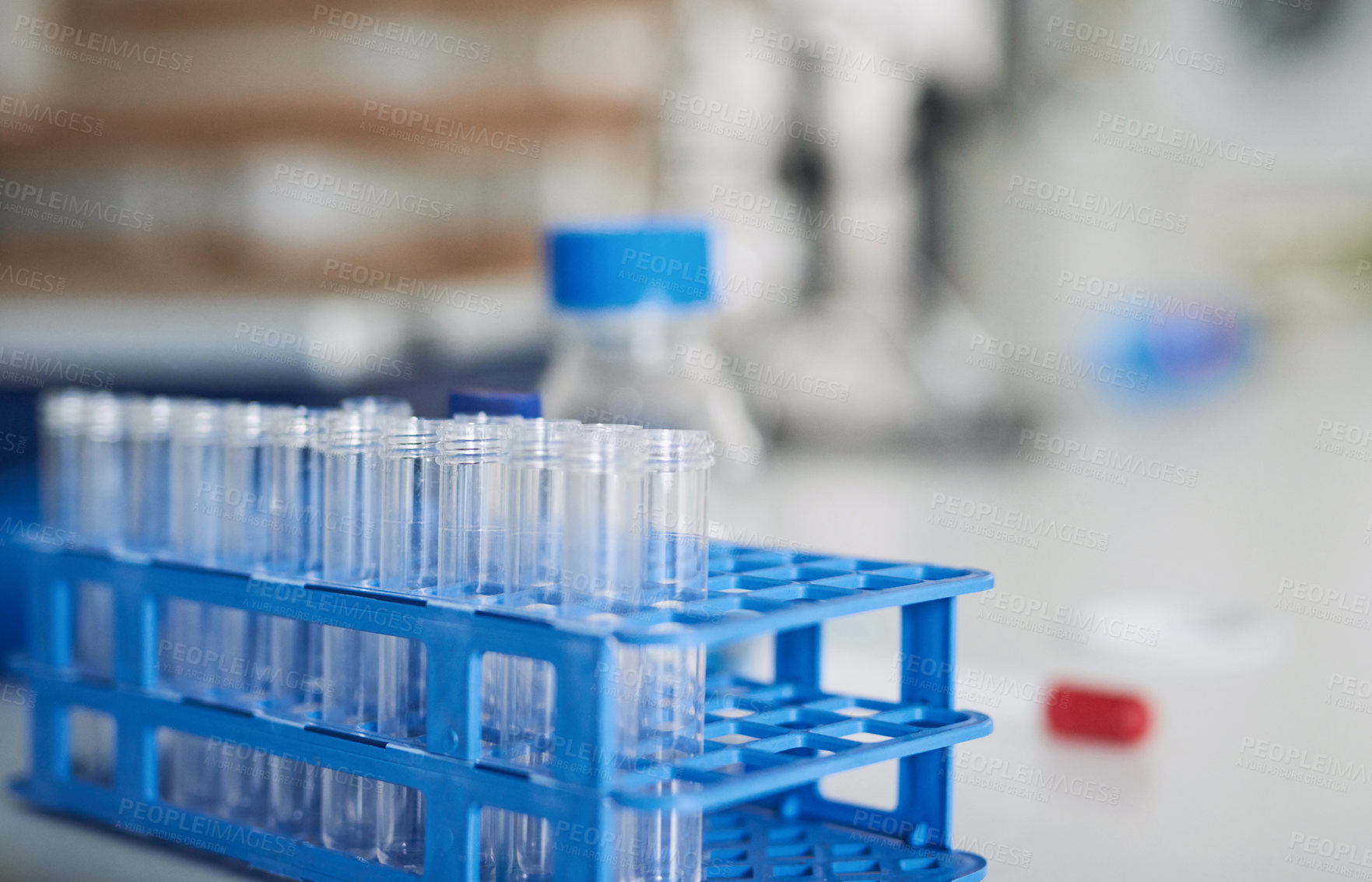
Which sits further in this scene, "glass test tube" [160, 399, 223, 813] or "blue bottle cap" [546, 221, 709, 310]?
"blue bottle cap" [546, 221, 709, 310]

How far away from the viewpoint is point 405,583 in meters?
0.74

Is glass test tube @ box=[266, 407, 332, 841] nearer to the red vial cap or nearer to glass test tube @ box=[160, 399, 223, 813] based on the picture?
glass test tube @ box=[160, 399, 223, 813]

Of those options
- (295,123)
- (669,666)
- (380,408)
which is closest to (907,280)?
(295,123)

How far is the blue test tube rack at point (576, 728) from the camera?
61 centimetres

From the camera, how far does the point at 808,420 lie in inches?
122

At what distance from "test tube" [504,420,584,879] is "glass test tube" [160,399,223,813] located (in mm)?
265

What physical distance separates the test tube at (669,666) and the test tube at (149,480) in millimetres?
429

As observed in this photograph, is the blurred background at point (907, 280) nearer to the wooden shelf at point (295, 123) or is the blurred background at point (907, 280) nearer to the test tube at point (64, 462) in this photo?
the wooden shelf at point (295, 123)

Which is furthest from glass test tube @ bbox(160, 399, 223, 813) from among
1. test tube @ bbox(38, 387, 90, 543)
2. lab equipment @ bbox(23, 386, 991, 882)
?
test tube @ bbox(38, 387, 90, 543)

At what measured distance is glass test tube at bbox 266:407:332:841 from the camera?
0.79 metres

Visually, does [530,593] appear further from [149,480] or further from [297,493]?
[149,480]

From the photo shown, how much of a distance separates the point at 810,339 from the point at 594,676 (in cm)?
244

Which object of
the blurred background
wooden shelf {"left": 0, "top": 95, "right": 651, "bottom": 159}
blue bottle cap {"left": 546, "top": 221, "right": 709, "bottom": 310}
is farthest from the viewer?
wooden shelf {"left": 0, "top": 95, "right": 651, "bottom": 159}

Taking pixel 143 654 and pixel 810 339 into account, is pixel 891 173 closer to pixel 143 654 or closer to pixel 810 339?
pixel 810 339
